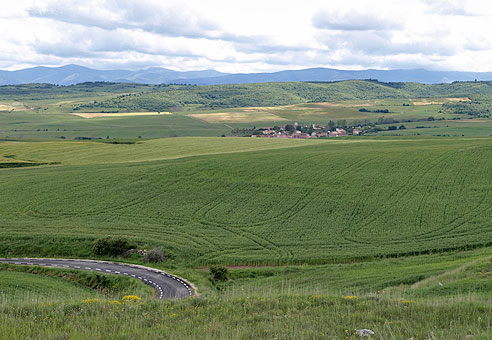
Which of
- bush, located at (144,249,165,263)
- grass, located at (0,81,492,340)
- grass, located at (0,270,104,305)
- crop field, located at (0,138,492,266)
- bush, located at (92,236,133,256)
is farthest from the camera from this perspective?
crop field, located at (0,138,492,266)

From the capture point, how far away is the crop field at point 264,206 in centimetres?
5650

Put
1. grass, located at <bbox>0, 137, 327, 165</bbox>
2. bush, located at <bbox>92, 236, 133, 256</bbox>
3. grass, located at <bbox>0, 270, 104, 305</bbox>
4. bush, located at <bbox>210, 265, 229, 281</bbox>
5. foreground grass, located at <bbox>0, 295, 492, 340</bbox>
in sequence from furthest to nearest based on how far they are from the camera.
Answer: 1. grass, located at <bbox>0, 137, 327, 165</bbox>
2. bush, located at <bbox>92, 236, 133, 256</bbox>
3. bush, located at <bbox>210, 265, 229, 281</bbox>
4. grass, located at <bbox>0, 270, 104, 305</bbox>
5. foreground grass, located at <bbox>0, 295, 492, 340</bbox>

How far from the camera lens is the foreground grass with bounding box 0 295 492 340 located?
52.5 ft

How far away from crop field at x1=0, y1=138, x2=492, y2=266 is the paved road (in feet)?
9.95

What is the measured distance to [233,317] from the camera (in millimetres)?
19312

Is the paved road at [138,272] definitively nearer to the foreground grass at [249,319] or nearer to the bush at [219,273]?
the bush at [219,273]

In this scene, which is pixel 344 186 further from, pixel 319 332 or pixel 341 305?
pixel 319 332

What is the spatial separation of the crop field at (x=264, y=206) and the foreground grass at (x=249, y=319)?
100 feet

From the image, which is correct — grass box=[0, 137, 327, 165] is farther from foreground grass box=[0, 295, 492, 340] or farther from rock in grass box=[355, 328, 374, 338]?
rock in grass box=[355, 328, 374, 338]

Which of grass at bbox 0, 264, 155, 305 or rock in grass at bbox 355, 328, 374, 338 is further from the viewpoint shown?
grass at bbox 0, 264, 155, 305

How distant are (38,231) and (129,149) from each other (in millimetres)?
71294

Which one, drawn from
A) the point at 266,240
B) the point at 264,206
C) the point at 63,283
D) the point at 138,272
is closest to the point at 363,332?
the point at 138,272

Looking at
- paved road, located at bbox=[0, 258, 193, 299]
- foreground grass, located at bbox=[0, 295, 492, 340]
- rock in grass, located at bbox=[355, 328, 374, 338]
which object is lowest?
paved road, located at bbox=[0, 258, 193, 299]

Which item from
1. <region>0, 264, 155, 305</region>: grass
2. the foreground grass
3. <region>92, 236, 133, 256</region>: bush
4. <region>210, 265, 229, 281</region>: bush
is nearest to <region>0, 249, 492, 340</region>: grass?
the foreground grass
